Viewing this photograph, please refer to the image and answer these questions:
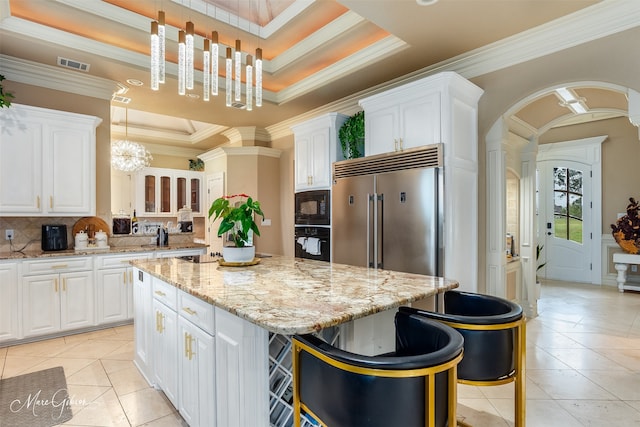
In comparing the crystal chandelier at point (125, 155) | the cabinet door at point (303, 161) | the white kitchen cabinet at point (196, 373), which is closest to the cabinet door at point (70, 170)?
the crystal chandelier at point (125, 155)

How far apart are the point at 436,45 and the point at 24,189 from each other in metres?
4.28

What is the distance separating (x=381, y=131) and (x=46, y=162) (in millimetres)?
3492

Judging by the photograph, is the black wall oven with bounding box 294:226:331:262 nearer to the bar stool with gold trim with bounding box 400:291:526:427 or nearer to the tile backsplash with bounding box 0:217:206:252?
the bar stool with gold trim with bounding box 400:291:526:427

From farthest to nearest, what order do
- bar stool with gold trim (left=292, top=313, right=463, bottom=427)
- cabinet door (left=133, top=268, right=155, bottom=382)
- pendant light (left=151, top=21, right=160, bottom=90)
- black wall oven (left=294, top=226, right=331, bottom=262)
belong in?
black wall oven (left=294, top=226, right=331, bottom=262), cabinet door (left=133, top=268, right=155, bottom=382), pendant light (left=151, top=21, right=160, bottom=90), bar stool with gold trim (left=292, top=313, right=463, bottom=427)

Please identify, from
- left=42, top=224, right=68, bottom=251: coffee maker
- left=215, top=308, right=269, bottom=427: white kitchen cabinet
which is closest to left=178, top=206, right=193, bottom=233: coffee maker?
left=42, top=224, right=68, bottom=251: coffee maker

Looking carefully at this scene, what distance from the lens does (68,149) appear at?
3695mm

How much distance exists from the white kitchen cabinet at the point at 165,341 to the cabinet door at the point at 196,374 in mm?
99

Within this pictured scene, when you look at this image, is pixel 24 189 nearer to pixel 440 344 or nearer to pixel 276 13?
pixel 276 13

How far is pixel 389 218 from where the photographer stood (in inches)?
127

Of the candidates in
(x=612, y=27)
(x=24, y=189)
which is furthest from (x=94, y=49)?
(x=612, y=27)

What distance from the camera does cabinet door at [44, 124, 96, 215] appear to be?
142 inches

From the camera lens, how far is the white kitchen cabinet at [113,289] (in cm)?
375

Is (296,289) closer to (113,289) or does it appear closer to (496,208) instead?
(496,208)

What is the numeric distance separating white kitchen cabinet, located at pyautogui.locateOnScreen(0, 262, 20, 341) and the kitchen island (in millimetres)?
1832
